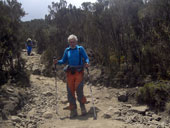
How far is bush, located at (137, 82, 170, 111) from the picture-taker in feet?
15.3

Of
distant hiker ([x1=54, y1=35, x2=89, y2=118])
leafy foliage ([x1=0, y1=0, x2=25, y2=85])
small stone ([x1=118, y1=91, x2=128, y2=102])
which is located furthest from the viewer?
leafy foliage ([x1=0, y1=0, x2=25, y2=85])

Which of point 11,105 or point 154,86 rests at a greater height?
point 154,86

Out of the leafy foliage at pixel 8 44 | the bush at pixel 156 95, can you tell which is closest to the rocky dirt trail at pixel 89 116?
the bush at pixel 156 95

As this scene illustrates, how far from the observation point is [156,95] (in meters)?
4.72

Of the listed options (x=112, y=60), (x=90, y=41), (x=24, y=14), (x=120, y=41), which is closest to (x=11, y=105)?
(x=112, y=60)

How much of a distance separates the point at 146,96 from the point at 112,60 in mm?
3159

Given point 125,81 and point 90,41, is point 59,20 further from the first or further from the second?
point 125,81

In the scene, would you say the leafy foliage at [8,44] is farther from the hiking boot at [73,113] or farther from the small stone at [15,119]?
the hiking boot at [73,113]

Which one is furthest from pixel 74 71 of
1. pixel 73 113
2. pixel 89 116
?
pixel 89 116

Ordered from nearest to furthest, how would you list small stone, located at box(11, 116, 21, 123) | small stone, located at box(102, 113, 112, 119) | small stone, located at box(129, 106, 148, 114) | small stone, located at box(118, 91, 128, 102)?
small stone, located at box(11, 116, 21, 123), small stone, located at box(102, 113, 112, 119), small stone, located at box(129, 106, 148, 114), small stone, located at box(118, 91, 128, 102)

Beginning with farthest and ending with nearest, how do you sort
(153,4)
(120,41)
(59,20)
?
(59,20) < (153,4) < (120,41)

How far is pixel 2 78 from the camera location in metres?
6.20

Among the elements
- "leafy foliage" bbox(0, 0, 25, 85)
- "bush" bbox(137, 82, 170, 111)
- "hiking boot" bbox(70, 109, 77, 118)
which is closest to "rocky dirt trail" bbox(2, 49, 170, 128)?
"hiking boot" bbox(70, 109, 77, 118)

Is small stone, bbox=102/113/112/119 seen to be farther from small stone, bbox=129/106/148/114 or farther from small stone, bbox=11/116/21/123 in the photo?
small stone, bbox=11/116/21/123
